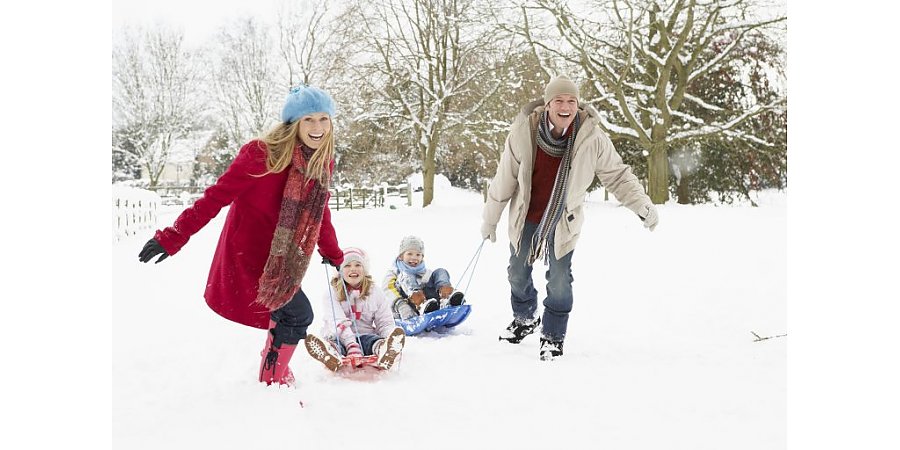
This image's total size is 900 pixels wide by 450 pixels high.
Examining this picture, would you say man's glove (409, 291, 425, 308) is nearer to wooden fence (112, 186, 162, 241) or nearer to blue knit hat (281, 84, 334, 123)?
blue knit hat (281, 84, 334, 123)

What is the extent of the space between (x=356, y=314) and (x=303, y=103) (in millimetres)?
1480

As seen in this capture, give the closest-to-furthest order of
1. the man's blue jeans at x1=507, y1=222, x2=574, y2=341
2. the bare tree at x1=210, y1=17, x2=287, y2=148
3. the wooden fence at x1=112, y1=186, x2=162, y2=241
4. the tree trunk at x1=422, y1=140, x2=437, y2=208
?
the man's blue jeans at x1=507, y1=222, x2=574, y2=341 → the wooden fence at x1=112, y1=186, x2=162, y2=241 → the tree trunk at x1=422, y1=140, x2=437, y2=208 → the bare tree at x1=210, y1=17, x2=287, y2=148

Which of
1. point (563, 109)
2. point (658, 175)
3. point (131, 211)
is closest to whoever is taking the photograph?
point (563, 109)

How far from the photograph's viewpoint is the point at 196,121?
25.6m

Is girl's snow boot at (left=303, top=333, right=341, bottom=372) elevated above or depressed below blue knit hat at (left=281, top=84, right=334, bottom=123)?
below

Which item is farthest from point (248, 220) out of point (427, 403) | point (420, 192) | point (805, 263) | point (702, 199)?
point (420, 192)

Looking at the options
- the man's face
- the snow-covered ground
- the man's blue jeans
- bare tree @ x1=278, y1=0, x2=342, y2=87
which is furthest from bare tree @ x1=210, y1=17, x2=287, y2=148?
the man's face

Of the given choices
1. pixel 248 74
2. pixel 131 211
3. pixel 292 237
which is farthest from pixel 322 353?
pixel 248 74

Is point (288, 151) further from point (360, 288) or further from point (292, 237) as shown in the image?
point (360, 288)

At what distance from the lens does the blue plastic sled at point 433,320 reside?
4.36 meters

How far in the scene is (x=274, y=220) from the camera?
9.71 ft

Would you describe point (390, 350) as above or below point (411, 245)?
below

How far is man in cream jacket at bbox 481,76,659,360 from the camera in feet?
12.0

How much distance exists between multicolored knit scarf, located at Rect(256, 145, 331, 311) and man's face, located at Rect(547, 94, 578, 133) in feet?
4.53
